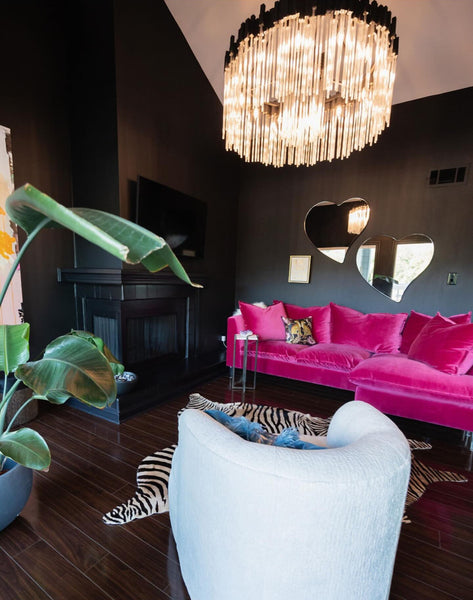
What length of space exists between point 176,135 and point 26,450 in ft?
11.0

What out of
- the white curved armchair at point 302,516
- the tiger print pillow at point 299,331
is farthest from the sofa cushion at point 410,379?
the white curved armchair at point 302,516

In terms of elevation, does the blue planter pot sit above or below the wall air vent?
below

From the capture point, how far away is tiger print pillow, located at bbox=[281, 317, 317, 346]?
11.2 feet

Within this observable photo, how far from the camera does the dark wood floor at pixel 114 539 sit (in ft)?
3.74

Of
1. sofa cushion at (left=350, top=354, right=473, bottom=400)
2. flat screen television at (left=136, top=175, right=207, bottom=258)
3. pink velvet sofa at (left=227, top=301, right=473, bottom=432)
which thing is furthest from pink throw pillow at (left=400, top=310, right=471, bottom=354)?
flat screen television at (left=136, top=175, right=207, bottom=258)

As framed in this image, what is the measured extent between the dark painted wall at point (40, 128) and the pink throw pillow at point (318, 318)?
8.79 feet

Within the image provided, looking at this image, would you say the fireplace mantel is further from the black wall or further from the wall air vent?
the wall air vent

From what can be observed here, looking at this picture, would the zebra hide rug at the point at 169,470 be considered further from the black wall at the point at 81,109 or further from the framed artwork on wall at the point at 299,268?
the framed artwork on wall at the point at 299,268

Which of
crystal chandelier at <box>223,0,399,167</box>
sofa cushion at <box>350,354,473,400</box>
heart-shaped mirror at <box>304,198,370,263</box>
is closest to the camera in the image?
crystal chandelier at <box>223,0,399,167</box>

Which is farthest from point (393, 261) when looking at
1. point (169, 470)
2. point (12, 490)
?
point (12, 490)

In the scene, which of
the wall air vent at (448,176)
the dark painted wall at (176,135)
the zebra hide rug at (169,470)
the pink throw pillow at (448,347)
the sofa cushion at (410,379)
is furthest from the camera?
the wall air vent at (448,176)

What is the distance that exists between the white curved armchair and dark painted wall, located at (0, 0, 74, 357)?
259cm

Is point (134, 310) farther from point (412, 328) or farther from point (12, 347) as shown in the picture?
point (412, 328)

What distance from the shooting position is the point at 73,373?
1156 mm
